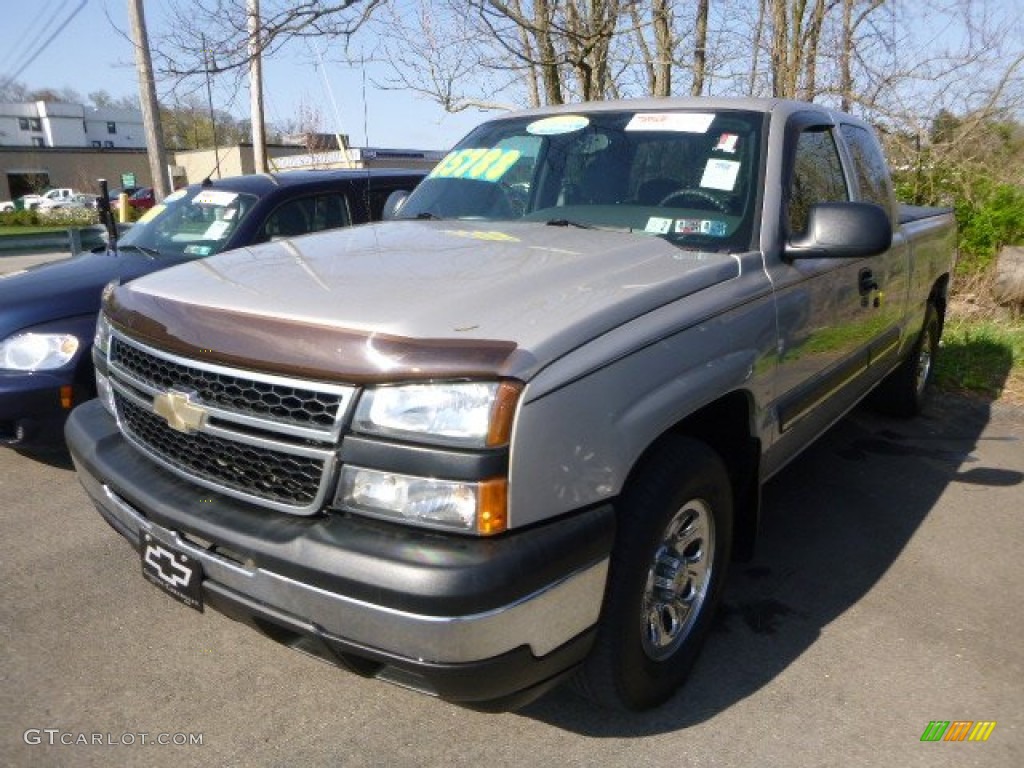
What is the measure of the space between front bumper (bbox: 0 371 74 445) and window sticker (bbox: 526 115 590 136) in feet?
8.48

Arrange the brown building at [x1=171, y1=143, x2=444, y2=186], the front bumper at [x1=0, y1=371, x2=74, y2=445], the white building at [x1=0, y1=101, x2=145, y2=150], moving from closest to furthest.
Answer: the front bumper at [x1=0, y1=371, x2=74, y2=445], the brown building at [x1=171, y1=143, x2=444, y2=186], the white building at [x1=0, y1=101, x2=145, y2=150]

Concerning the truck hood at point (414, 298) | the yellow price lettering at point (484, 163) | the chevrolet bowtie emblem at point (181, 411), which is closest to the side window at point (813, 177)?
the truck hood at point (414, 298)

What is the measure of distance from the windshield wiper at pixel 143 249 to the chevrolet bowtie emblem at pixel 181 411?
3.30 m

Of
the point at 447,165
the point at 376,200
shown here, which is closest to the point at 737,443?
the point at 447,165

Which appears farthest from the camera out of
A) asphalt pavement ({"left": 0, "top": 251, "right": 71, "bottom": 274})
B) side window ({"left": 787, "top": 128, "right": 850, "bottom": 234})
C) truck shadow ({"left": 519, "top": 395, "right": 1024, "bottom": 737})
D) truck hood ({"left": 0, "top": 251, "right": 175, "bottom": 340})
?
asphalt pavement ({"left": 0, "top": 251, "right": 71, "bottom": 274})

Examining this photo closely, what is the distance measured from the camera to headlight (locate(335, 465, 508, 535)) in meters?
1.83

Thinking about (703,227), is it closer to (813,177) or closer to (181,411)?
(813,177)

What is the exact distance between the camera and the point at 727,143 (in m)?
3.16

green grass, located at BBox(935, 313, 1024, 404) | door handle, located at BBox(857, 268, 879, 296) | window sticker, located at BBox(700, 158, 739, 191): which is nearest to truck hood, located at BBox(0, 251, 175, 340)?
window sticker, located at BBox(700, 158, 739, 191)

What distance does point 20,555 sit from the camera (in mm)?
3561

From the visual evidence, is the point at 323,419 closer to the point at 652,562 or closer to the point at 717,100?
the point at 652,562

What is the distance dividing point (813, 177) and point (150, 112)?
41.8 ft

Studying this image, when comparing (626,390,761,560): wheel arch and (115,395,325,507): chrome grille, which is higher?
(115,395,325,507): chrome grille

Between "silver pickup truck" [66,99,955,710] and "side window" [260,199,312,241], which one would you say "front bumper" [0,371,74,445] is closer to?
"silver pickup truck" [66,99,955,710]
